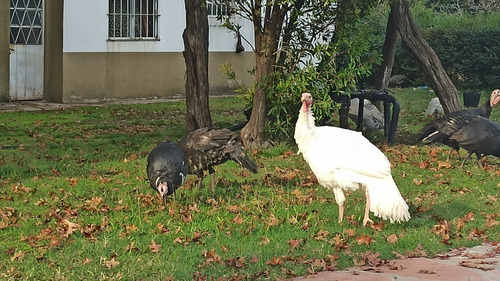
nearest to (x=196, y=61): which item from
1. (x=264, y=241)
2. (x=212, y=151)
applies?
(x=212, y=151)

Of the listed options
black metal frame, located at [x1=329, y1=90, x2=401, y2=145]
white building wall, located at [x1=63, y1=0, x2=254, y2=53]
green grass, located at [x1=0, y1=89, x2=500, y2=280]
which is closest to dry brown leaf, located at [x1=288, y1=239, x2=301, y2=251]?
green grass, located at [x1=0, y1=89, x2=500, y2=280]

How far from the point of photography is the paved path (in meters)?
7.32

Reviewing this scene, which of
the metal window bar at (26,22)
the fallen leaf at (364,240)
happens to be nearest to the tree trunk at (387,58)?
the metal window bar at (26,22)

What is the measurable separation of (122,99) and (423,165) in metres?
10.9

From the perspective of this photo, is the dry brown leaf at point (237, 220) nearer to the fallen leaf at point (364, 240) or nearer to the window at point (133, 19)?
the fallen leaf at point (364, 240)

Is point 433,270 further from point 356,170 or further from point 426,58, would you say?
point 426,58

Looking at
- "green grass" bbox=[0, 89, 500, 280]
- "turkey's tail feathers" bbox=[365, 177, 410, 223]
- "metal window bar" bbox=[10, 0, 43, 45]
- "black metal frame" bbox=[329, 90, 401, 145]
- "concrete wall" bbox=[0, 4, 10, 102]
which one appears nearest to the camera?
"green grass" bbox=[0, 89, 500, 280]

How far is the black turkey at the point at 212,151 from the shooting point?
10070mm

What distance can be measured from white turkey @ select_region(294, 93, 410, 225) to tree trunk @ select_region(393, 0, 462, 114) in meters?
7.49

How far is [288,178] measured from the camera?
448 inches

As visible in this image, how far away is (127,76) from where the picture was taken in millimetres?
21969

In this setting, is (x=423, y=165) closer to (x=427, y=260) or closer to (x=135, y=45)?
(x=427, y=260)

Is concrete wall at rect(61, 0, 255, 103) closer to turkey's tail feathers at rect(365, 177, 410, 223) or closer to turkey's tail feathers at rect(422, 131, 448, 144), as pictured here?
turkey's tail feathers at rect(422, 131, 448, 144)

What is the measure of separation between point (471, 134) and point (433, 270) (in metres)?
5.11
